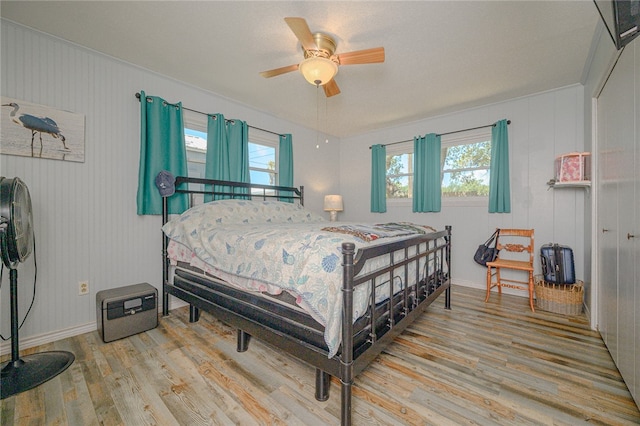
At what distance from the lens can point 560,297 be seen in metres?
2.72

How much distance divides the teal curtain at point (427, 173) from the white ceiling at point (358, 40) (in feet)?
2.67

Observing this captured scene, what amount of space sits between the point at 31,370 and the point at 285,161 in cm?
327

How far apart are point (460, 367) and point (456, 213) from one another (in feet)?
8.34

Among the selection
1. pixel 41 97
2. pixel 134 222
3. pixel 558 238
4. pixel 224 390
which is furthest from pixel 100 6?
pixel 558 238

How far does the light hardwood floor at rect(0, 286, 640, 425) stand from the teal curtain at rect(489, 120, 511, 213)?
5.18 feet

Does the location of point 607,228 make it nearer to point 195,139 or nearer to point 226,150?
point 226,150

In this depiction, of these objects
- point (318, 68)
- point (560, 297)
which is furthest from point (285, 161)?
point (560, 297)

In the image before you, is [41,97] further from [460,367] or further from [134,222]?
[460,367]

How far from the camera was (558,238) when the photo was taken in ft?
10.3

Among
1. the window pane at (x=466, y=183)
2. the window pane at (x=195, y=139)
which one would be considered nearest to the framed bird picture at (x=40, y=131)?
the window pane at (x=195, y=139)

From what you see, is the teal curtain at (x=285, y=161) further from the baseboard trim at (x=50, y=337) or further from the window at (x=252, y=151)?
the baseboard trim at (x=50, y=337)

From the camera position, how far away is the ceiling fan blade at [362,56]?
1.94m

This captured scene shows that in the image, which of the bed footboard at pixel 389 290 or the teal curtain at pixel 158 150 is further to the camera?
the teal curtain at pixel 158 150

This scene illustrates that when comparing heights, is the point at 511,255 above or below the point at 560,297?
above
